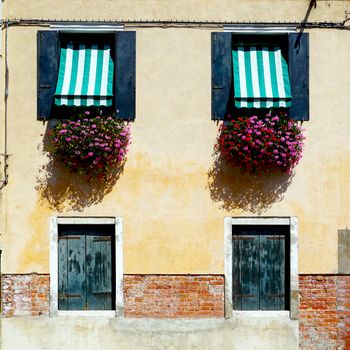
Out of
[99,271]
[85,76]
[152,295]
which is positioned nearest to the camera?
[85,76]

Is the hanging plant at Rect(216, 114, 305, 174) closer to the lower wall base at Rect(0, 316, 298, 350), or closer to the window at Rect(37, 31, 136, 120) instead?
the window at Rect(37, 31, 136, 120)

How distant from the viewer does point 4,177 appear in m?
Result: 8.37

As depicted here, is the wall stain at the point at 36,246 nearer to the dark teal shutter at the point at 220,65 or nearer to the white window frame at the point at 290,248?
the white window frame at the point at 290,248

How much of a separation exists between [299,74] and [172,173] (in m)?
2.22

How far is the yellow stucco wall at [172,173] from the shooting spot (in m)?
8.39

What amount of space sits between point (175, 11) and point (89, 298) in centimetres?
415

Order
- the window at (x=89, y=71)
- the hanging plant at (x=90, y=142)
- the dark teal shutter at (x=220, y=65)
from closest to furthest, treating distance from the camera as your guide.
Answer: the hanging plant at (x=90, y=142), the window at (x=89, y=71), the dark teal shutter at (x=220, y=65)

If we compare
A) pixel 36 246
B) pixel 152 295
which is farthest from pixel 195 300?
pixel 36 246

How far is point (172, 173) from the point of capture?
8.42 meters

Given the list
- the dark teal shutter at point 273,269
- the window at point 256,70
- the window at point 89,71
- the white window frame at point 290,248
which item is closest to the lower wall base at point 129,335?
the white window frame at point 290,248

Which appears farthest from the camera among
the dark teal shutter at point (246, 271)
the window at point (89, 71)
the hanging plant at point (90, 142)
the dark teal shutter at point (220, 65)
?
the dark teal shutter at point (246, 271)

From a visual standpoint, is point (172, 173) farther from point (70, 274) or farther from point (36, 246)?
point (36, 246)

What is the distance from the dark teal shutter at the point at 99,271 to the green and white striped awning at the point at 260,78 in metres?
2.67

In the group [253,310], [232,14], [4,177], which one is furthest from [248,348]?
[232,14]
